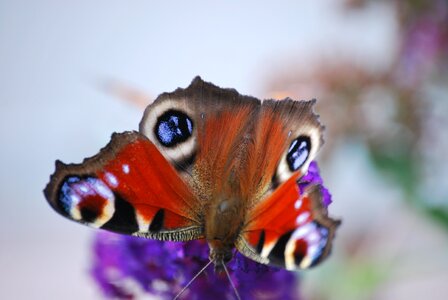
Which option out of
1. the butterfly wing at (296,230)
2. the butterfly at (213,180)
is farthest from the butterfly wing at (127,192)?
the butterfly wing at (296,230)

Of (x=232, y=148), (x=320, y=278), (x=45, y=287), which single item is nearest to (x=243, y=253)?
(x=232, y=148)

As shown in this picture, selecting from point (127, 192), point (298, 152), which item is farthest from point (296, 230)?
point (127, 192)

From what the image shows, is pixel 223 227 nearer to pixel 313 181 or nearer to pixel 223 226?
pixel 223 226

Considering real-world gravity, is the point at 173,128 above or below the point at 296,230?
above

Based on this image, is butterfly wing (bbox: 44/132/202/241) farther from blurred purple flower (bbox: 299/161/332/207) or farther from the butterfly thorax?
blurred purple flower (bbox: 299/161/332/207)

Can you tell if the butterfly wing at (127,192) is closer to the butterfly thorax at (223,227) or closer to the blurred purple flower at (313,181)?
the butterfly thorax at (223,227)

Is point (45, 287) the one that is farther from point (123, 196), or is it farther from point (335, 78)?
point (123, 196)
